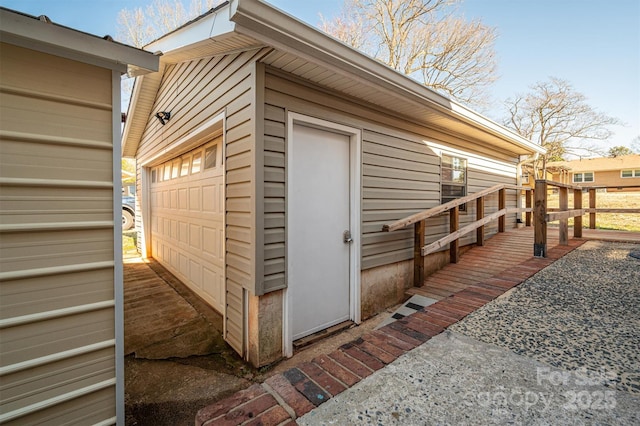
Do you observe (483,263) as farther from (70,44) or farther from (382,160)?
(70,44)

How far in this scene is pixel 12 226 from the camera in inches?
58.3

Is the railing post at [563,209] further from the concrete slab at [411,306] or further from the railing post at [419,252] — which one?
the concrete slab at [411,306]

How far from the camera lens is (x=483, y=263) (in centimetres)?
448

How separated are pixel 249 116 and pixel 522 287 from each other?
3.36 metres

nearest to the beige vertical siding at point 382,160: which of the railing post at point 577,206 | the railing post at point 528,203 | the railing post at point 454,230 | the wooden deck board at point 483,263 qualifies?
the railing post at point 454,230

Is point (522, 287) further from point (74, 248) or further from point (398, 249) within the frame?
point (74, 248)

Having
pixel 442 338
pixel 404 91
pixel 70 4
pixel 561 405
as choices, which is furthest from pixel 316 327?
pixel 70 4

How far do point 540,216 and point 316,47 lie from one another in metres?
3.85

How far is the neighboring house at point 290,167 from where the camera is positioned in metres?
2.60

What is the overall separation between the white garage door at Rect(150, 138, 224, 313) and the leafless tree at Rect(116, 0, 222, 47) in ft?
25.9

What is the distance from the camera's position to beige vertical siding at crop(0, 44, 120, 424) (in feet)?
4.87

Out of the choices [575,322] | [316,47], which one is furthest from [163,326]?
[575,322]

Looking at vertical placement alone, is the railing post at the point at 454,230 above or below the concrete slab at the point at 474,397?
above

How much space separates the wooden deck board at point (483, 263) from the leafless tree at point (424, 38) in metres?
7.58
